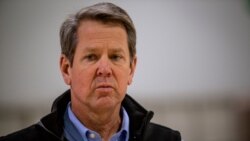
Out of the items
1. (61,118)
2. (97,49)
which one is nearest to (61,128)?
(61,118)

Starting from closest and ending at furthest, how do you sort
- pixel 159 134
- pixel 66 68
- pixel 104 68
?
1. pixel 104 68
2. pixel 66 68
3. pixel 159 134

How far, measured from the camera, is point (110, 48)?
4.58 feet

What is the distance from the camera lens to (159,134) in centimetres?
159

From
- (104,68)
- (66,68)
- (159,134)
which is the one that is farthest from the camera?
(159,134)

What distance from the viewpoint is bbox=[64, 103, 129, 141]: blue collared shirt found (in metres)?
1.42

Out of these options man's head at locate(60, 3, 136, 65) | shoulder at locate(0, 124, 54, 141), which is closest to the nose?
man's head at locate(60, 3, 136, 65)

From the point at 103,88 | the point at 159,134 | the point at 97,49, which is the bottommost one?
the point at 159,134

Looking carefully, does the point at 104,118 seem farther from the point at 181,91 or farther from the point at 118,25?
the point at 181,91

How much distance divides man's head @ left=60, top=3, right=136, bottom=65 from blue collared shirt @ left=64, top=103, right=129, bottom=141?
20 centimetres

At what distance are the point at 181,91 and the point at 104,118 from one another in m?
1.60

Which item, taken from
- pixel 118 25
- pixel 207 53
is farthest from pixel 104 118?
pixel 207 53

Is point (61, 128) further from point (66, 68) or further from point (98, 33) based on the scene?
point (98, 33)

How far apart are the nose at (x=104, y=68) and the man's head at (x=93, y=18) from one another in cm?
12

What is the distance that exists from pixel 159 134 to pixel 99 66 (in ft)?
1.34
